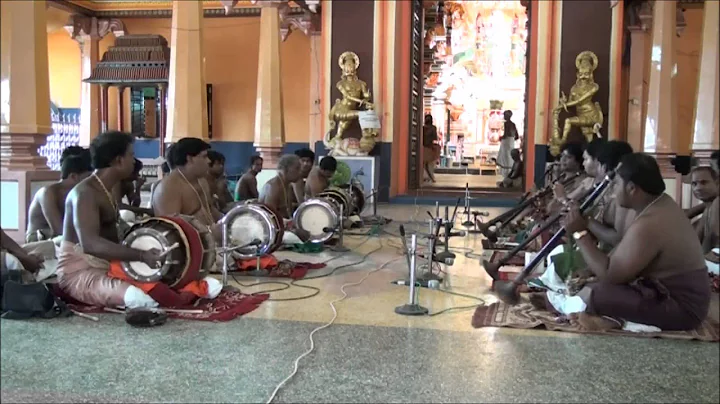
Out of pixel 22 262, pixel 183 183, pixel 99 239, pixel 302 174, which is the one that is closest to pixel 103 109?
pixel 302 174

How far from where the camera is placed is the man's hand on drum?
4.13 meters

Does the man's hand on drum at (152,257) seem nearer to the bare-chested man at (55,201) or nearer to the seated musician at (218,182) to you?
the bare-chested man at (55,201)

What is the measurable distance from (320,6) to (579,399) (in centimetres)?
1371

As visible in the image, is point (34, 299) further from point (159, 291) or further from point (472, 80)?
point (472, 80)

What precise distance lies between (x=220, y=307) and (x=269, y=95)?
7935 millimetres

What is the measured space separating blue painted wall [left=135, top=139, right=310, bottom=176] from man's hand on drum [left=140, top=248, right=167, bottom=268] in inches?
522

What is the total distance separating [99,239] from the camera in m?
4.09

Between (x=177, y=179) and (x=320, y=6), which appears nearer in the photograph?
(x=177, y=179)

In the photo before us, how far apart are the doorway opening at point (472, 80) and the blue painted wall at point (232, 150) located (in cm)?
513

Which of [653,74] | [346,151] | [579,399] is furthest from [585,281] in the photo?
[346,151]

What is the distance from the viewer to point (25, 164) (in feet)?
7.94

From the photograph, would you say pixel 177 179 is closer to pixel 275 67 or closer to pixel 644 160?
pixel 644 160

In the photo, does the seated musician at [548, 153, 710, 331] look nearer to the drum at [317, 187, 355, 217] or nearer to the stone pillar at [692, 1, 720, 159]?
the stone pillar at [692, 1, 720, 159]

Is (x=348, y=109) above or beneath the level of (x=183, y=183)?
above
